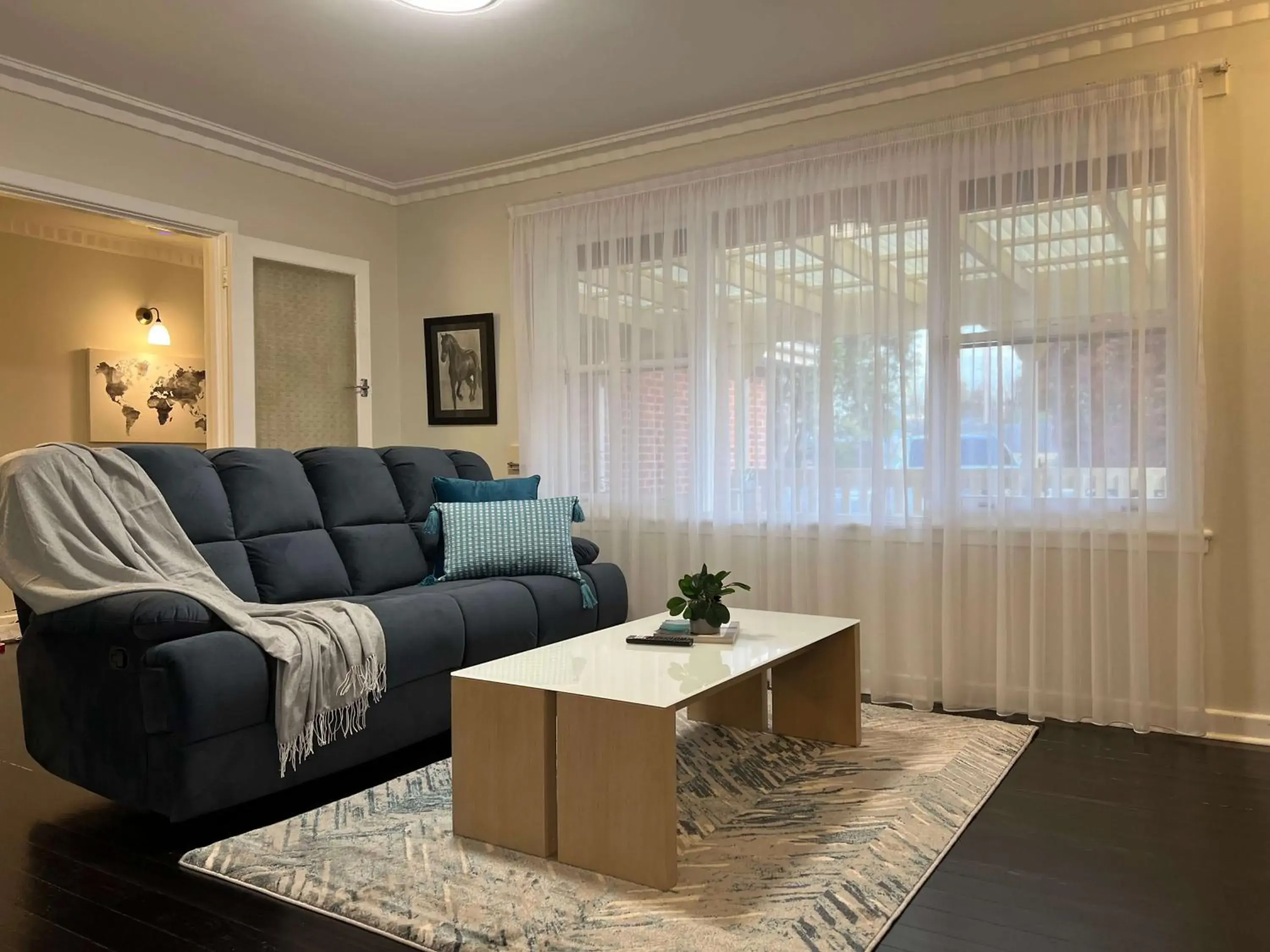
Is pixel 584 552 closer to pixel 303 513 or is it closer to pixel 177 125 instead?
pixel 303 513

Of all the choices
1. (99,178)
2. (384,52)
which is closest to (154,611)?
(384,52)

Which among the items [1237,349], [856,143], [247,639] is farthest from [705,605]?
[856,143]

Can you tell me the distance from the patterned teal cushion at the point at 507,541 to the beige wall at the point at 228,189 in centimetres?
184

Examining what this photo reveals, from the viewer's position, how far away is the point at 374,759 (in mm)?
3107

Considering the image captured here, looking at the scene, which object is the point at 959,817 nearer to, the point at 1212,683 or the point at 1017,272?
the point at 1212,683

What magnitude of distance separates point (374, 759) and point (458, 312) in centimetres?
297

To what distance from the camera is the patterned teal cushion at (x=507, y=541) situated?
3.83 metres

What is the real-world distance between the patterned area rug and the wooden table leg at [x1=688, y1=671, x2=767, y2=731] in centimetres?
26

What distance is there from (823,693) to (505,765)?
50.4 inches

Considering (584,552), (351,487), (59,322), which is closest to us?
(351,487)

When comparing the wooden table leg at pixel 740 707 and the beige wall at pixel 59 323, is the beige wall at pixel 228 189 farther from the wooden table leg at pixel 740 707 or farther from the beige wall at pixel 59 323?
the wooden table leg at pixel 740 707

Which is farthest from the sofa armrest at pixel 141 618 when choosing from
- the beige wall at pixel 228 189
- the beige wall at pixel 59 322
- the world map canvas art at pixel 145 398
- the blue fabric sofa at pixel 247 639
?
the beige wall at pixel 59 322

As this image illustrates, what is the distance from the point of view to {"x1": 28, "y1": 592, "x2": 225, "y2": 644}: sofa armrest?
8.02ft

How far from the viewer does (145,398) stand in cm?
650
